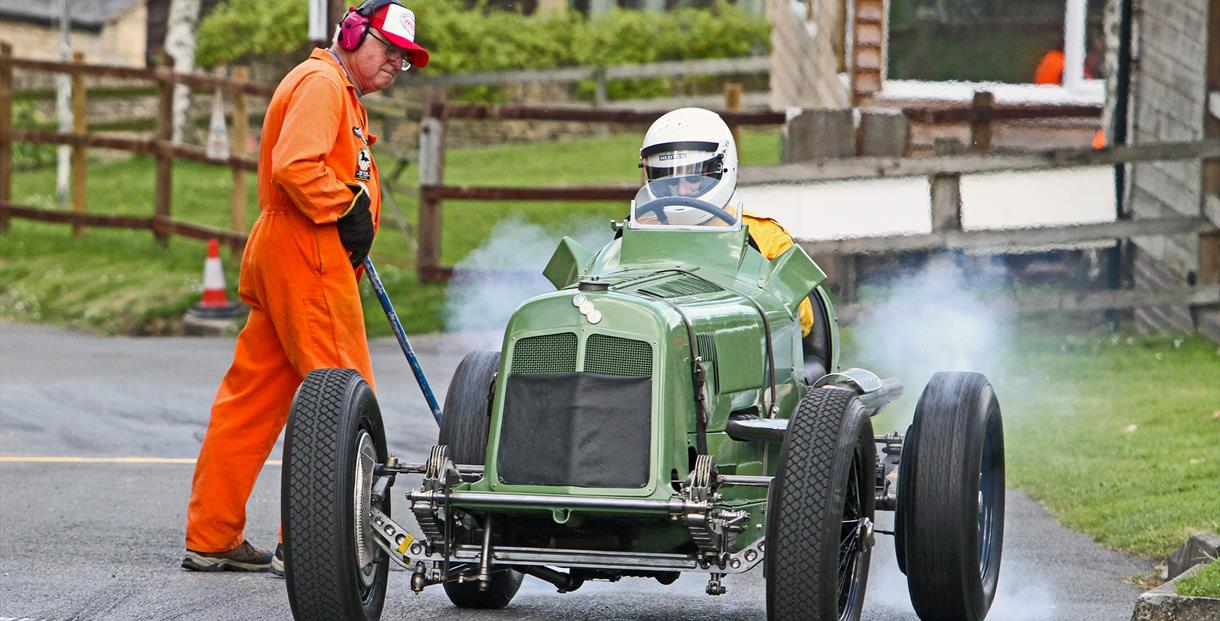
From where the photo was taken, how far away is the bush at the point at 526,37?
33250mm

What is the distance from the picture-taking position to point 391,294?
15.3 meters

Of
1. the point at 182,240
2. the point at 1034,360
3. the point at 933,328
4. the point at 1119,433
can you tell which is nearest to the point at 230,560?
the point at 1119,433

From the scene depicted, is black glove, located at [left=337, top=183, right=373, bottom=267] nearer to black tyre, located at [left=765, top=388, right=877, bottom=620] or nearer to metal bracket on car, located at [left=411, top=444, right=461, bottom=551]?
metal bracket on car, located at [left=411, top=444, right=461, bottom=551]

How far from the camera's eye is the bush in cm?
3325

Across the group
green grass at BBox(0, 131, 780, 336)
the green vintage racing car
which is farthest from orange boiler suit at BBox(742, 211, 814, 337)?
green grass at BBox(0, 131, 780, 336)

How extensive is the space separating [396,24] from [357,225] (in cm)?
76

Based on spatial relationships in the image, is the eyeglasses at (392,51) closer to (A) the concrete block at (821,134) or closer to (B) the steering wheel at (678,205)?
(B) the steering wheel at (678,205)

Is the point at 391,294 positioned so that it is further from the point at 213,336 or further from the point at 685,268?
the point at 685,268

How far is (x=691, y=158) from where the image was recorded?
6.66 meters

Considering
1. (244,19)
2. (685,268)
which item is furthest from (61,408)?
(244,19)

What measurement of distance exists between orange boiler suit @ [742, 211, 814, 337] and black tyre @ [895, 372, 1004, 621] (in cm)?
72

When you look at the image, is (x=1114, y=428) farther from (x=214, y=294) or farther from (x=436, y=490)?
(x=214, y=294)

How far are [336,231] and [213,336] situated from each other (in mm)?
8251

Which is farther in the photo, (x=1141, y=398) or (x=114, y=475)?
(x=1141, y=398)
